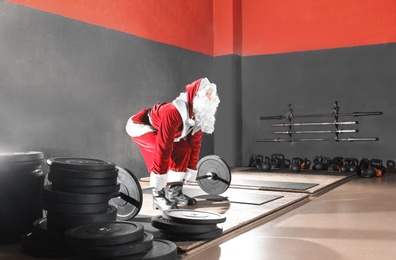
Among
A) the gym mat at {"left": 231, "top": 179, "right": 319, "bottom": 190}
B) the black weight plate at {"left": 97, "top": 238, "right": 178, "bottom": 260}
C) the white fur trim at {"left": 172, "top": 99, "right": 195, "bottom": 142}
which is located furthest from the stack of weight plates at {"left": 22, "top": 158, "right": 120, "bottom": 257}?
the gym mat at {"left": 231, "top": 179, "right": 319, "bottom": 190}

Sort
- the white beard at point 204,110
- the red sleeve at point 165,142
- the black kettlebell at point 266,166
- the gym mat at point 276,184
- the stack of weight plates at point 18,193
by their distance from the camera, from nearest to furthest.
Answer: the stack of weight plates at point 18,193 < the red sleeve at point 165,142 < the white beard at point 204,110 < the gym mat at point 276,184 < the black kettlebell at point 266,166

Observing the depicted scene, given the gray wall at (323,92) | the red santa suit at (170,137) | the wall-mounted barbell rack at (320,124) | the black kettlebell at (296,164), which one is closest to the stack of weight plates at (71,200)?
the red santa suit at (170,137)

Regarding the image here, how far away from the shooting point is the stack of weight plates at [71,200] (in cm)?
187

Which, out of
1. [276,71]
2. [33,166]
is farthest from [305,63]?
[33,166]

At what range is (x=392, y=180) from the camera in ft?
14.2

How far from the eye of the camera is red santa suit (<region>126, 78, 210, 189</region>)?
2.64 meters

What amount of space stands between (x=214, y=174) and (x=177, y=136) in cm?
59

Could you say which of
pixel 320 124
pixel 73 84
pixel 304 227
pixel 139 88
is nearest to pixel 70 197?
pixel 304 227

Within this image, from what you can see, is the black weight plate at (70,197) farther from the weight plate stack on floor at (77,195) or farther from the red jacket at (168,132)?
the red jacket at (168,132)

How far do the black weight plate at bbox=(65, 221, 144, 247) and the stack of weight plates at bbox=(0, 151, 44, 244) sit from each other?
0.54m

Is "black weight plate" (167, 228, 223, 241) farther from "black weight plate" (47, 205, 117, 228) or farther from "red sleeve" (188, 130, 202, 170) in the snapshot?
"red sleeve" (188, 130, 202, 170)

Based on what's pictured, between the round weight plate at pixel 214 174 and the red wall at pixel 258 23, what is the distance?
1912 millimetres

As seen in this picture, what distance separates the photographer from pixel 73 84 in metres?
3.71

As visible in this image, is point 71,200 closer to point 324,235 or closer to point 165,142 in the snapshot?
point 165,142
